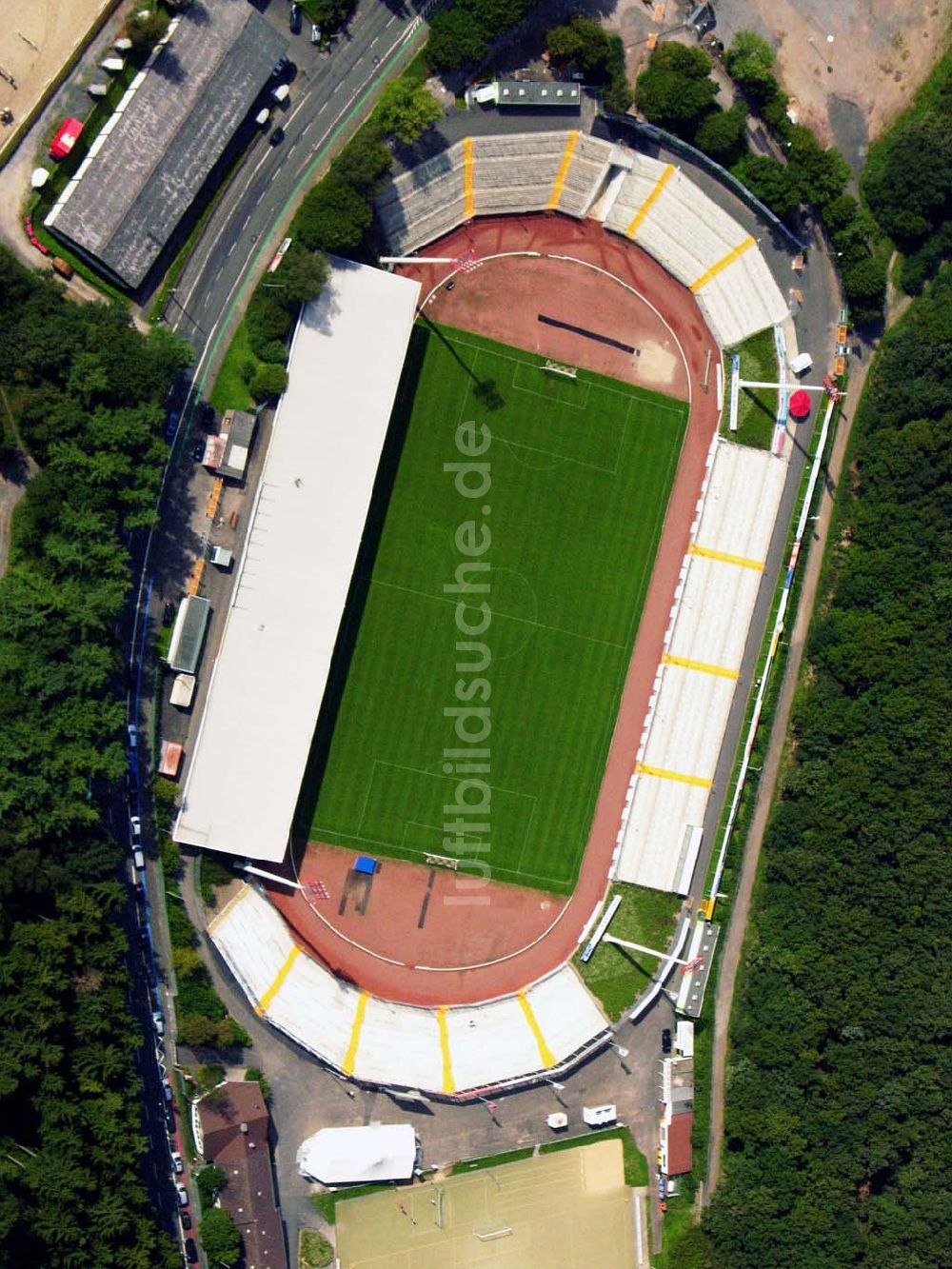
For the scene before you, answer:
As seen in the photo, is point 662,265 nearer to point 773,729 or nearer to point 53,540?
point 773,729

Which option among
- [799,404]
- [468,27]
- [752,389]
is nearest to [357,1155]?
[752,389]

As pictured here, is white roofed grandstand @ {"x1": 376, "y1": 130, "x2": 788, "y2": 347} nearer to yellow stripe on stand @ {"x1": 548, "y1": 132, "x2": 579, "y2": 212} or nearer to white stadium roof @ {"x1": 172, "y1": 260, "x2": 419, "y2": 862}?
yellow stripe on stand @ {"x1": 548, "y1": 132, "x2": 579, "y2": 212}

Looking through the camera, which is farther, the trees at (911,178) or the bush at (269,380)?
the trees at (911,178)

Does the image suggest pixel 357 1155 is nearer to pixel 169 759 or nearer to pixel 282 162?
pixel 169 759

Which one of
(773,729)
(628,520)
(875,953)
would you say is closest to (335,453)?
(628,520)

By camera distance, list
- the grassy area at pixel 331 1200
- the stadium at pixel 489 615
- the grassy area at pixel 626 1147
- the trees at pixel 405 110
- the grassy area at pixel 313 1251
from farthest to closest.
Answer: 1. the grassy area at pixel 626 1147
2. the grassy area at pixel 331 1200
3. the grassy area at pixel 313 1251
4. the stadium at pixel 489 615
5. the trees at pixel 405 110

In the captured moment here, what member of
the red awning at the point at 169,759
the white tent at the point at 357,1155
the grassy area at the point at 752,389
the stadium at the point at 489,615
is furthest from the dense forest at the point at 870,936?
the red awning at the point at 169,759

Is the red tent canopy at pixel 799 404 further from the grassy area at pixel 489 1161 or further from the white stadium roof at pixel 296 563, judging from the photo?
the grassy area at pixel 489 1161
